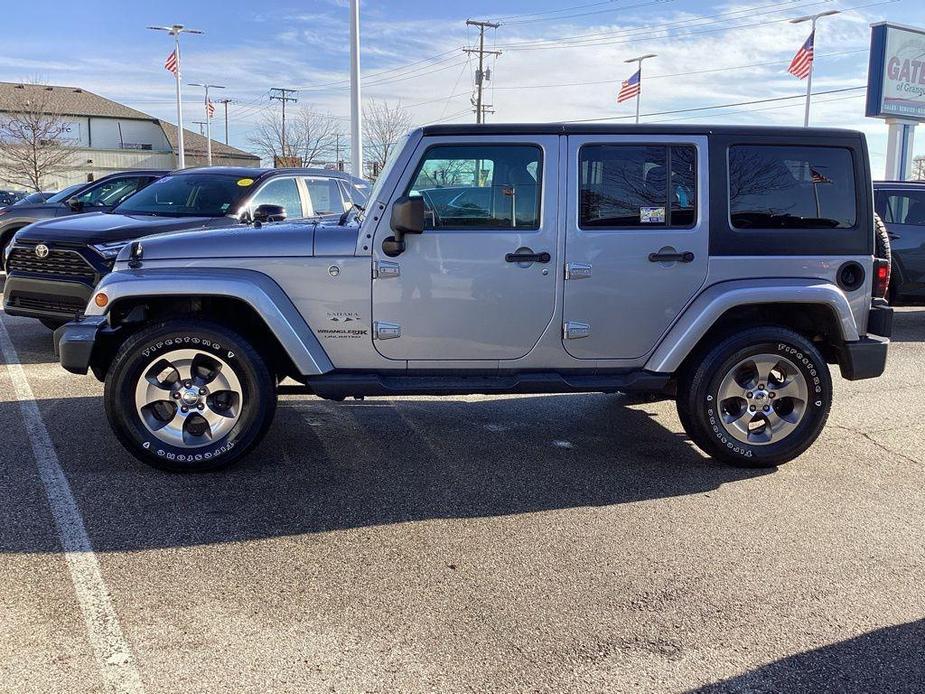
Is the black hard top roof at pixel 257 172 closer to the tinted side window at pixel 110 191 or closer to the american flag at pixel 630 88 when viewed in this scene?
the tinted side window at pixel 110 191

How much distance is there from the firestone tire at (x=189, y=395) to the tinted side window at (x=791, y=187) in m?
3.09

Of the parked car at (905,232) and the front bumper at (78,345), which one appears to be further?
the parked car at (905,232)

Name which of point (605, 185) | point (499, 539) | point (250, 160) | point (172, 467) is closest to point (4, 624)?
point (172, 467)

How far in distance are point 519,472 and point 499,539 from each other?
0.99m

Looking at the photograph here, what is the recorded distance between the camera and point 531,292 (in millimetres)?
4711

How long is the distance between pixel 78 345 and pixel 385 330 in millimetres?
1759

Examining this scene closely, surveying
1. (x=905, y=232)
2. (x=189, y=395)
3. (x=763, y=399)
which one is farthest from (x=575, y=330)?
(x=905, y=232)

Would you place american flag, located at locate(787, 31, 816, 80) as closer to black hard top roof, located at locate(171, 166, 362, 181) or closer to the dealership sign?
the dealership sign

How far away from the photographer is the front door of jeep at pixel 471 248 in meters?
4.63

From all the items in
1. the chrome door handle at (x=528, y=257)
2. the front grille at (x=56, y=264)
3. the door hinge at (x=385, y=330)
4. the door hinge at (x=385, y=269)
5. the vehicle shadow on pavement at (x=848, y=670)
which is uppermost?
the chrome door handle at (x=528, y=257)

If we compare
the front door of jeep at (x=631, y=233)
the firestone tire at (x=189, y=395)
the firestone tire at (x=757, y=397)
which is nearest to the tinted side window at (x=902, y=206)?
the firestone tire at (x=757, y=397)

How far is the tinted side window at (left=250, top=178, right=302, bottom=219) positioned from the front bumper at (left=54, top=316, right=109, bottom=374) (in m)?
3.78

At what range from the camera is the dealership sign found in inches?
1081

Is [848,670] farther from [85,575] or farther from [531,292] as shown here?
[85,575]
